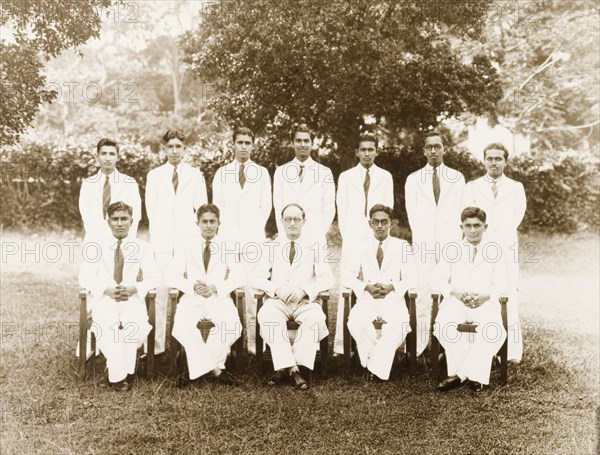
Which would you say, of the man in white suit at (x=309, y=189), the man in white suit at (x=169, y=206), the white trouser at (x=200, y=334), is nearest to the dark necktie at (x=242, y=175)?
the man in white suit at (x=309, y=189)

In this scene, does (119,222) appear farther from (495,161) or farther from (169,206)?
(495,161)

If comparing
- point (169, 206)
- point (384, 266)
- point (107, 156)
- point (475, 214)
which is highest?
point (107, 156)

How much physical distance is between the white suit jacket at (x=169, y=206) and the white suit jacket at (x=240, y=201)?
28cm

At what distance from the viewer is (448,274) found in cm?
501

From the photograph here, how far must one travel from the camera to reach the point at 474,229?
15.9 feet

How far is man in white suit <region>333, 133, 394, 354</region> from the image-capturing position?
218 inches

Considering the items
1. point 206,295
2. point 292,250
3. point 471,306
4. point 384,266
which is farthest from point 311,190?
point 471,306

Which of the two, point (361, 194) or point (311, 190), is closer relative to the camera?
point (361, 194)

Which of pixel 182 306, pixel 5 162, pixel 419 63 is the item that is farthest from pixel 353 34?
pixel 5 162

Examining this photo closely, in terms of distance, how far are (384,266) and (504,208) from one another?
126cm

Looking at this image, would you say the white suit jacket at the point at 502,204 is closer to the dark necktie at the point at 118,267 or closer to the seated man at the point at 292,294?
the seated man at the point at 292,294

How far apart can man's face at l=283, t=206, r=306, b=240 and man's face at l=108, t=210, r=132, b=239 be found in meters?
1.36

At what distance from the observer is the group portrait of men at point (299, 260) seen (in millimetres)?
4711

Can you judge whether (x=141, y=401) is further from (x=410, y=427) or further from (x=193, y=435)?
(x=410, y=427)
